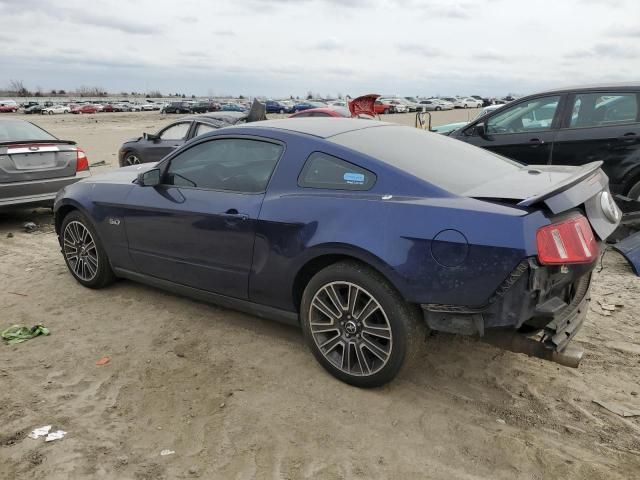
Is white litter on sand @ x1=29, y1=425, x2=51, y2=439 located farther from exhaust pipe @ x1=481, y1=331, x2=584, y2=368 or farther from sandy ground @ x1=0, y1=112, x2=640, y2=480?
exhaust pipe @ x1=481, y1=331, x2=584, y2=368

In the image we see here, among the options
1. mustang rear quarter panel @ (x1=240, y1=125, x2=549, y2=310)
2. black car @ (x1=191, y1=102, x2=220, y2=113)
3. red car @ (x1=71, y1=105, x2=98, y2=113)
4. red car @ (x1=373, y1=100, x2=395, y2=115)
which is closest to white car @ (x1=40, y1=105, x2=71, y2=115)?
red car @ (x1=71, y1=105, x2=98, y2=113)

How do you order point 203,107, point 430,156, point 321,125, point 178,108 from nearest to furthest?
point 430,156 < point 321,125 < point 203,107 < point 178,108

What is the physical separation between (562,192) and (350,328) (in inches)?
53.7

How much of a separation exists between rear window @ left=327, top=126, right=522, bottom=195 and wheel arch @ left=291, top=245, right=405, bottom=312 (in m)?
0.55

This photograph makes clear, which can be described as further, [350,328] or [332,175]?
[332,175]

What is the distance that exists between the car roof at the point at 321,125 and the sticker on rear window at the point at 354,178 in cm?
39

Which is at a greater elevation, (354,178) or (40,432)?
(354,178)

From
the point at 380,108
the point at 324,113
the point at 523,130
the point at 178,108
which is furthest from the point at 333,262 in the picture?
the point at 178,108

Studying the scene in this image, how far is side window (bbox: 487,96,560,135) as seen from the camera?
6453 millimetres

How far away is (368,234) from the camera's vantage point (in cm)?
292

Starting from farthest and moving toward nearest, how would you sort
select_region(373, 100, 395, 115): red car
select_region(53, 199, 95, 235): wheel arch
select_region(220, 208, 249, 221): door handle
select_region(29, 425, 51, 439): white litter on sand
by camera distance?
select_region(373, 100, 395, 115): red car → select_region(53, 199, 95, 235): wheel arch → select_region(220, 208, 249, 221): door handle → select_region(29, 425, 51, 439): white litter on sand

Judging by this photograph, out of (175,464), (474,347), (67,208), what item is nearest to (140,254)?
(67,208)

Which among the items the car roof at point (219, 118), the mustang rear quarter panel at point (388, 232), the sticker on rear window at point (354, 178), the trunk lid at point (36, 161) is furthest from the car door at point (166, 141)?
the sticker on rear window at point (354, 178)

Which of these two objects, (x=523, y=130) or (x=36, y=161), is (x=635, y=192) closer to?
(x=523, y=130)
